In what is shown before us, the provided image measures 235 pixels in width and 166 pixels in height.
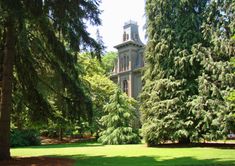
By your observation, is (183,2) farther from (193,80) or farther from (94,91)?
(94,91)

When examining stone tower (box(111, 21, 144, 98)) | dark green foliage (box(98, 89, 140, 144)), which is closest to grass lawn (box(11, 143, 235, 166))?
dark green foliage (box(98, 89, 140, 144))

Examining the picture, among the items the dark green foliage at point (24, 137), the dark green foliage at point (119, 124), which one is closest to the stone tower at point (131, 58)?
the dark green foliage at point (119, 124)

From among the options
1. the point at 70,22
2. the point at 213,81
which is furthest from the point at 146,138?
the point at 70,22

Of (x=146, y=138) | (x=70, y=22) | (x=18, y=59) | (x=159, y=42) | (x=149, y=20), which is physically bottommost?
(x=146, y=138)

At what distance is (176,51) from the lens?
86.6 ft

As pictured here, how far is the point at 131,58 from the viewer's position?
2208 inches

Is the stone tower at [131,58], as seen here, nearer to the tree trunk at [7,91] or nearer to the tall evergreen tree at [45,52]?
the tall evergreen tree at [45,52]

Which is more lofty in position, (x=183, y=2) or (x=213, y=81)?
(x=183, y=2)

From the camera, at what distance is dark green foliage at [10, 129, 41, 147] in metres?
31.2

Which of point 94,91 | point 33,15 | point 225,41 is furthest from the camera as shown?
point 94,91

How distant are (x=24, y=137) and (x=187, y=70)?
15.6 meters

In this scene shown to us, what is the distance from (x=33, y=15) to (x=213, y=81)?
50.0 feet

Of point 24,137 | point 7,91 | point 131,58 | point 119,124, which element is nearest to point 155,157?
point 7,91

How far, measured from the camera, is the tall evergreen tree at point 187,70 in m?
23.7
